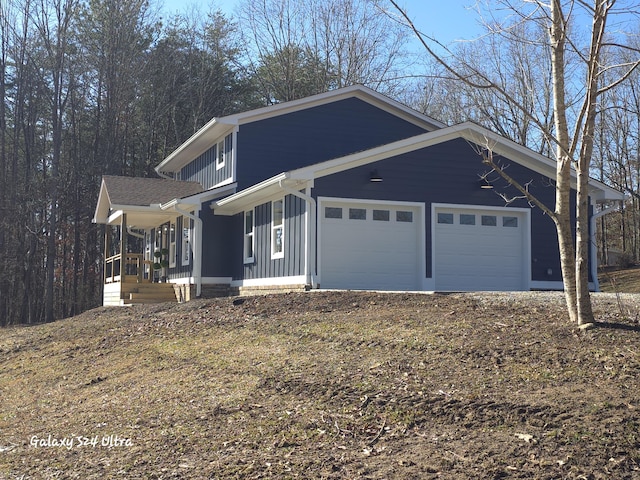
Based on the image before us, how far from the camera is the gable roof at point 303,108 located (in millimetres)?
19125

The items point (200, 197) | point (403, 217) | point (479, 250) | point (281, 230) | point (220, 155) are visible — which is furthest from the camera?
point (220, 155)

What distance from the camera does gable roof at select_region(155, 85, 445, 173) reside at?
19.1m

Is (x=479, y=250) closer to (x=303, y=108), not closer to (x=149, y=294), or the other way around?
(x=303, y=108)

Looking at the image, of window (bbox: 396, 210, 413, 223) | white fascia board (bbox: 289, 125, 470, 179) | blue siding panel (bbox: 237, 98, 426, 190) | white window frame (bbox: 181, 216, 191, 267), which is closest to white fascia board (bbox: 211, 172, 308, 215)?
white fascia board (bbox: 289, 125, 470, 179)

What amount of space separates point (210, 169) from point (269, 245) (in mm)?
5572

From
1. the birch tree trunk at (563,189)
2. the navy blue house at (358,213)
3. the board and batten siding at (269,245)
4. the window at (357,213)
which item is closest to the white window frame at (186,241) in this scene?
the navy blue house at (358,213)

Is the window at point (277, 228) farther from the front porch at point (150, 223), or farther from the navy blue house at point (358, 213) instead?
the front porch at point (150, 223)

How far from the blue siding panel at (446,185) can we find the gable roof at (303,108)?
4.60m

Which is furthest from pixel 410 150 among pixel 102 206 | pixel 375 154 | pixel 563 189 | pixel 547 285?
pixel 102 206

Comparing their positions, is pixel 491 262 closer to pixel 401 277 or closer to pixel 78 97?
pixel 401 277

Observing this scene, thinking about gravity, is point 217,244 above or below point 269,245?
above

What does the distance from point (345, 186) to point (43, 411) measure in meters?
8.69

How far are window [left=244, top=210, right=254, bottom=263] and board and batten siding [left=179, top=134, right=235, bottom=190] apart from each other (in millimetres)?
1289

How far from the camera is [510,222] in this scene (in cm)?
1680
